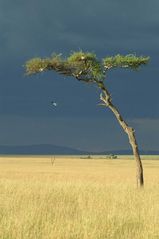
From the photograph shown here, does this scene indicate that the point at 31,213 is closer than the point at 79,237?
No

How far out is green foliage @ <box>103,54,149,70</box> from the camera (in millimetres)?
42750

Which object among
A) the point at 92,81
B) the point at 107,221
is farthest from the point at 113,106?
the point at 107,221

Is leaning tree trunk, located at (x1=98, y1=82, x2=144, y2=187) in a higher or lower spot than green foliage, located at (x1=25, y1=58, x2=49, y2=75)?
lower

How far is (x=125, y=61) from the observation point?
43.5 m

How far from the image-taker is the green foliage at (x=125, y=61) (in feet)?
140

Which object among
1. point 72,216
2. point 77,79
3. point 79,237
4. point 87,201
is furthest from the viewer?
point 77,79

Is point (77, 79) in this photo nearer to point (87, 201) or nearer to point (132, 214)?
point (87, 201)

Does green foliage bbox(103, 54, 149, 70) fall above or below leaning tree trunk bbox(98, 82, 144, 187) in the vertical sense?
above

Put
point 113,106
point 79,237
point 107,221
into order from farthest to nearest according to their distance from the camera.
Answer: point 113,106, point 107,221, point 79,237

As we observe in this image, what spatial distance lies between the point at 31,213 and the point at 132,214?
11.0 feet

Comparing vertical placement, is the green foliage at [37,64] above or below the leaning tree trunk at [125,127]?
above

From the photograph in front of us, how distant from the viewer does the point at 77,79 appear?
43.1m

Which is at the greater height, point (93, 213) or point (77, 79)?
point (77, 79)

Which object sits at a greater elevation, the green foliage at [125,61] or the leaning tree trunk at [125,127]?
the green foliage at [125,61]
